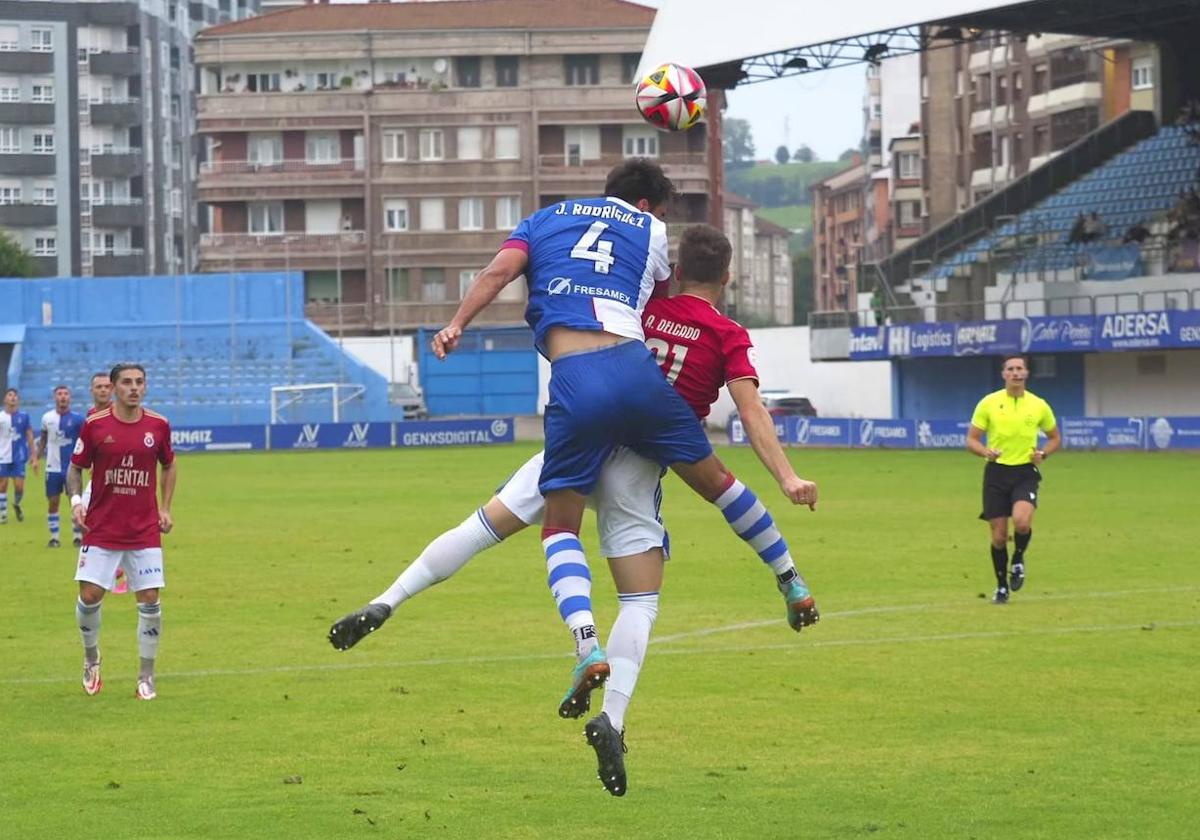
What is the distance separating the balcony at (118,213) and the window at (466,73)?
26.1m

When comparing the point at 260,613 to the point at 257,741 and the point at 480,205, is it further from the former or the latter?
the point at 480,205

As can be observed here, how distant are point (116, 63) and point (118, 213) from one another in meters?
8.05

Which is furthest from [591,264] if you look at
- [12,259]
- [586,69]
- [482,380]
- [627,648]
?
[12,259]

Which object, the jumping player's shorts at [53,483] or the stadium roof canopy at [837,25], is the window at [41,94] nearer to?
the stadium roof canopy at [837,25]


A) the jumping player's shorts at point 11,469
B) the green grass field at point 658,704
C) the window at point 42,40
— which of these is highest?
the window at point 42,40

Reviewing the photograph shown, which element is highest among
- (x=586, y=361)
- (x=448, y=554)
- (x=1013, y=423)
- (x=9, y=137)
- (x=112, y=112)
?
(x=112, y=112)

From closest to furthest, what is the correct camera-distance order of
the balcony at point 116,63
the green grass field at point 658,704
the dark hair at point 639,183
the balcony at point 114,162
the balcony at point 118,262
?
the dark hair at point 639,183 < the green grass field at point 658,704 < the balcony at point 116,63 < the balcony at point 114,162 < the balcony at point 118,262

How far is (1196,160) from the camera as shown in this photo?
188 ft

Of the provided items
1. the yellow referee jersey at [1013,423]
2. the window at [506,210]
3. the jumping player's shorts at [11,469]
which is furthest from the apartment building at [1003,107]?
the yellow referee jersey at [1013,423]

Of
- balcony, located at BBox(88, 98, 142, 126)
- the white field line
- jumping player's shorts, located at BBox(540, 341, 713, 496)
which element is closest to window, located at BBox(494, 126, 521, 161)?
balcony, located at BBox(88, 98, 142, 126)

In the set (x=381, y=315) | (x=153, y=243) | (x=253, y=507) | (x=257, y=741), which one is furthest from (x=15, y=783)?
(x=153, y=243)

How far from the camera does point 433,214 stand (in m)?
90.1

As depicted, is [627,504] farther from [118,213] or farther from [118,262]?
[118,262]

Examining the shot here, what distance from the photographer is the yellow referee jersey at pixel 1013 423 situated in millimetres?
18953
